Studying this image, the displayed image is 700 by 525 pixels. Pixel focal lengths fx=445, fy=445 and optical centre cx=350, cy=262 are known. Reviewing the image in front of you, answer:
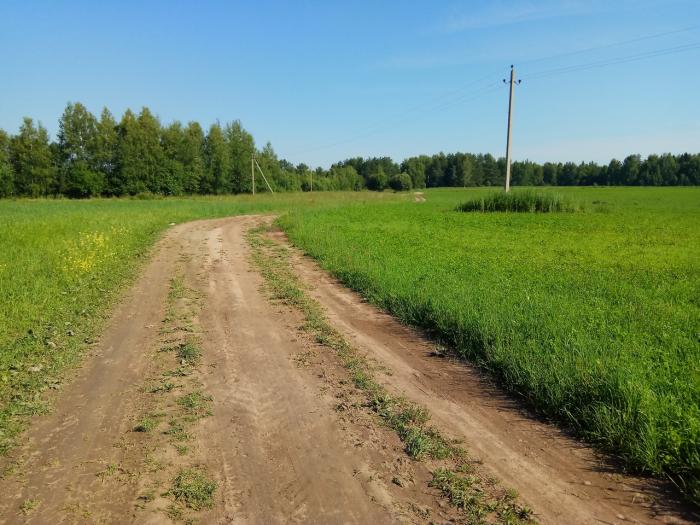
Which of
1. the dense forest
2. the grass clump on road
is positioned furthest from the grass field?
the dense forest

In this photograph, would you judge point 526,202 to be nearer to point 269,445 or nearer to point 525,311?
point 525,311

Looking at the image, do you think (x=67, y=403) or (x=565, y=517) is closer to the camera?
(x=565, y=517)

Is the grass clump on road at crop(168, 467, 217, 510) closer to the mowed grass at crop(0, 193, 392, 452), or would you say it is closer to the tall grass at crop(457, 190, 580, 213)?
the mowed grass at crop(0, 193, 392, 452)

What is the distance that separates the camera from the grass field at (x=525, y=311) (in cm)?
445

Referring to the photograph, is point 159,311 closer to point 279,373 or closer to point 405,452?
point 279,373

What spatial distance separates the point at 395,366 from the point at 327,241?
11098 millimetres

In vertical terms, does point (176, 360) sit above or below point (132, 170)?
below

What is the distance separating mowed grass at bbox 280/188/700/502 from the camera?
424cm

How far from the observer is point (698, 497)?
332 centimetres

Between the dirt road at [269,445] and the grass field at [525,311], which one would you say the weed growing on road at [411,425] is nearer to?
the dirt road at [269,445]

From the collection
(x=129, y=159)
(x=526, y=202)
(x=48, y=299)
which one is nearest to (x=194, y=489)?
(x=48, y=299)

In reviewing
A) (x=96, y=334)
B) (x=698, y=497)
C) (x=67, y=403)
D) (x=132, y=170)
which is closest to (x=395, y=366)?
(x=698, y=497)

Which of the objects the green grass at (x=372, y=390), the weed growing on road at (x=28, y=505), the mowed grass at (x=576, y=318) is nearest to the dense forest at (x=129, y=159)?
the mowed grass at (x=576, y=318)

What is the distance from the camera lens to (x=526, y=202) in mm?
33375
